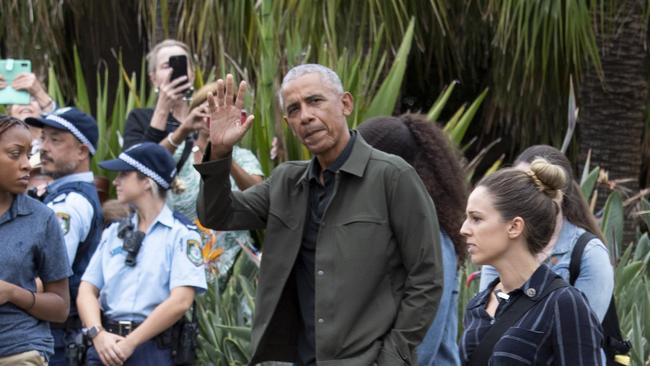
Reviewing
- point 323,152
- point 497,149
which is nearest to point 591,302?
point 323,152

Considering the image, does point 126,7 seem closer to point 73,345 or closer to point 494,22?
point 494,22

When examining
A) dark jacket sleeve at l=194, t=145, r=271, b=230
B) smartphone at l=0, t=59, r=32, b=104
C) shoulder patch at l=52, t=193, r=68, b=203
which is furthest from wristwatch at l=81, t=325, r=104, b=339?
smartphone at l=0, t=59, r=32, b=104

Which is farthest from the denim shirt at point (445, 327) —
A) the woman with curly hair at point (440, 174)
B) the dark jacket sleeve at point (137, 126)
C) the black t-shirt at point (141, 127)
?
the dark jacket sleeve at point (137, 126)

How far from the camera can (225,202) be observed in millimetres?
4445

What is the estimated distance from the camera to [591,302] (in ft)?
14.4

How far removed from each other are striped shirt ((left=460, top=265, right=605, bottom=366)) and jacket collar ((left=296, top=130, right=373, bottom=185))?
0.92 metres

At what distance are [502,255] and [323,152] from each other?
0.93m

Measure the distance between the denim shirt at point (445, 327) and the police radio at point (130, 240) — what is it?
1621 millimetres

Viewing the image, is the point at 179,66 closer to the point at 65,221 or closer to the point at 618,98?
the point at 65,221

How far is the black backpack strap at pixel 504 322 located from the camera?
11.9 ft

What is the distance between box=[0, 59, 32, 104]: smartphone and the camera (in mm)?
7266

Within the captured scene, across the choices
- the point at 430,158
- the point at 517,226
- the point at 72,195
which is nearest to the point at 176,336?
the point at 72,195

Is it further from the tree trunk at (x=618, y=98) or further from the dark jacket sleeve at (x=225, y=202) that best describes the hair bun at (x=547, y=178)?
the tree trunk at (x=618, y=98)

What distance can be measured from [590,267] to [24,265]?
215 centimetres
